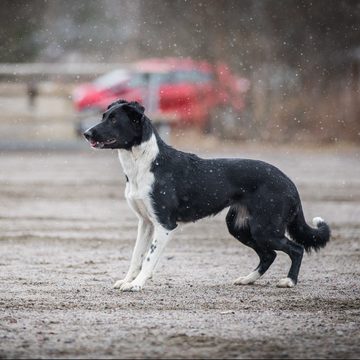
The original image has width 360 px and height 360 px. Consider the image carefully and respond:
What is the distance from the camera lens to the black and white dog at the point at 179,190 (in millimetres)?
9578

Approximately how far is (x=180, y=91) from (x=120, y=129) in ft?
73.1

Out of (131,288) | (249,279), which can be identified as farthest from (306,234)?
(131,288)

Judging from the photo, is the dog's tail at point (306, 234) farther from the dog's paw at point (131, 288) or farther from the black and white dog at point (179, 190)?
the dog's paw at point (131, 288)

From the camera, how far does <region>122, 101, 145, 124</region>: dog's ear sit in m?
9.65

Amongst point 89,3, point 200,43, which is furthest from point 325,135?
point 89,3

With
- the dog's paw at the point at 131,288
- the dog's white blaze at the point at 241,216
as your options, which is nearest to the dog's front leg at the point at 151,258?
the dog's paw at the point at 131,288

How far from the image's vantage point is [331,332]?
7.48 meters

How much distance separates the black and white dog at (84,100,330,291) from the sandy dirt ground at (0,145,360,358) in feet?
1.23

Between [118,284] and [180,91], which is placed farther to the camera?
[180,91]

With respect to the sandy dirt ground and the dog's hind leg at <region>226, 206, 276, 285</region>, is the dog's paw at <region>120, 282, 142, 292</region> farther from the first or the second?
the dog's hind leg at <region>226, 206, 276, 285</region>

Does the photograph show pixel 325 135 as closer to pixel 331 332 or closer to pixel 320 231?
pixel 320 231

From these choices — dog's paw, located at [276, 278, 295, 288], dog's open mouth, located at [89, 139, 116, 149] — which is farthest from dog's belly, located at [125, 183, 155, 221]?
dog's paw, located at [276, 278, 295, 288]

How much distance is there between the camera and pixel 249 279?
993 cm

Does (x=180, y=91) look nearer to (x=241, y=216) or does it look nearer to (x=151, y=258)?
(x=241, y=216)
